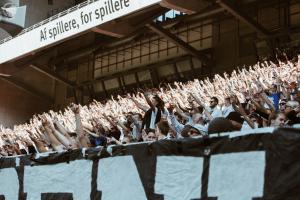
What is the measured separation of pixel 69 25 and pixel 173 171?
1776 cm

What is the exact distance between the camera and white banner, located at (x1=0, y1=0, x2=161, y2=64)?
1933 centimetres

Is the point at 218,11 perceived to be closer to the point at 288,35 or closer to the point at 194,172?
the point at 288,35

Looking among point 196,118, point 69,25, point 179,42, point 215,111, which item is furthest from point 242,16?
point 196,118

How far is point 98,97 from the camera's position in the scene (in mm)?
30109

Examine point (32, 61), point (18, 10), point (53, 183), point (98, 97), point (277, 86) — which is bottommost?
point (53, 183)

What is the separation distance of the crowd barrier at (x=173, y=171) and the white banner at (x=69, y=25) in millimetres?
12422

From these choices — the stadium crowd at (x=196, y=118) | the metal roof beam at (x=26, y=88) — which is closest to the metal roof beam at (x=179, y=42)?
the stadium crowd at (x=196, y=118)

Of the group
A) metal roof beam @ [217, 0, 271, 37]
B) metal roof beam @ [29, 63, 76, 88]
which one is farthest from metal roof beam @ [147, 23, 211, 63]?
metal roof beam @ [29, 63, 76, 88]

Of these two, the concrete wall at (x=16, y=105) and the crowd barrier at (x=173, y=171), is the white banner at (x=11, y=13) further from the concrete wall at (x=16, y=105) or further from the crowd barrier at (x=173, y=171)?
the concrete wall at (x=16, y=105)

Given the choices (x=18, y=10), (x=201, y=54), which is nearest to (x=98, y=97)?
(x=201, y=54)

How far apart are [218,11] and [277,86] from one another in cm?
1327

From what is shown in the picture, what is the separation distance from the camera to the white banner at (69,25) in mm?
19334

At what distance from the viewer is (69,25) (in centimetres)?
2192

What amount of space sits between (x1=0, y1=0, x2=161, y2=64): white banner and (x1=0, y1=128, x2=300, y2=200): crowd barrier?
40.8 ft
